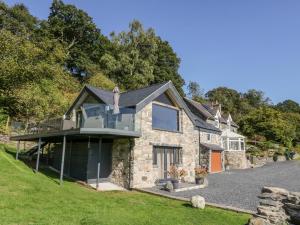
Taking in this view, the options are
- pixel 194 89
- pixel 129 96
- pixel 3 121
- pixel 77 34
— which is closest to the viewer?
pixel 129 96

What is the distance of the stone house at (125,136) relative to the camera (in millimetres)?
15250

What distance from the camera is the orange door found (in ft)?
94.9

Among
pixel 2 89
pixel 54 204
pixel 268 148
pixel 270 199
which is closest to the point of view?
pixel 270 199

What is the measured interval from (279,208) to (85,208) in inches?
272

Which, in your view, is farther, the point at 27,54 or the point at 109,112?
the point at 27,54

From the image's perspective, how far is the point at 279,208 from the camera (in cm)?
860

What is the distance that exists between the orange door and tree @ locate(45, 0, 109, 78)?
85.6ft

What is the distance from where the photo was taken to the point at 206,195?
48.3ft

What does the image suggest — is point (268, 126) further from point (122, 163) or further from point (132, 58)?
point (122, 163)

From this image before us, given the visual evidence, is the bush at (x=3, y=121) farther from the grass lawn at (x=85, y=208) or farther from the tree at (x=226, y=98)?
the tree at (x=226, y=98)

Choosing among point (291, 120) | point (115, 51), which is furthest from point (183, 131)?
point (291, 120)

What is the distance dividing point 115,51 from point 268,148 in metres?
32.6

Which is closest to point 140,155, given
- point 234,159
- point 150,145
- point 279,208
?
point 150,145

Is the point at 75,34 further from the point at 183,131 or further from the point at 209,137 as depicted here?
the point at 183,131
